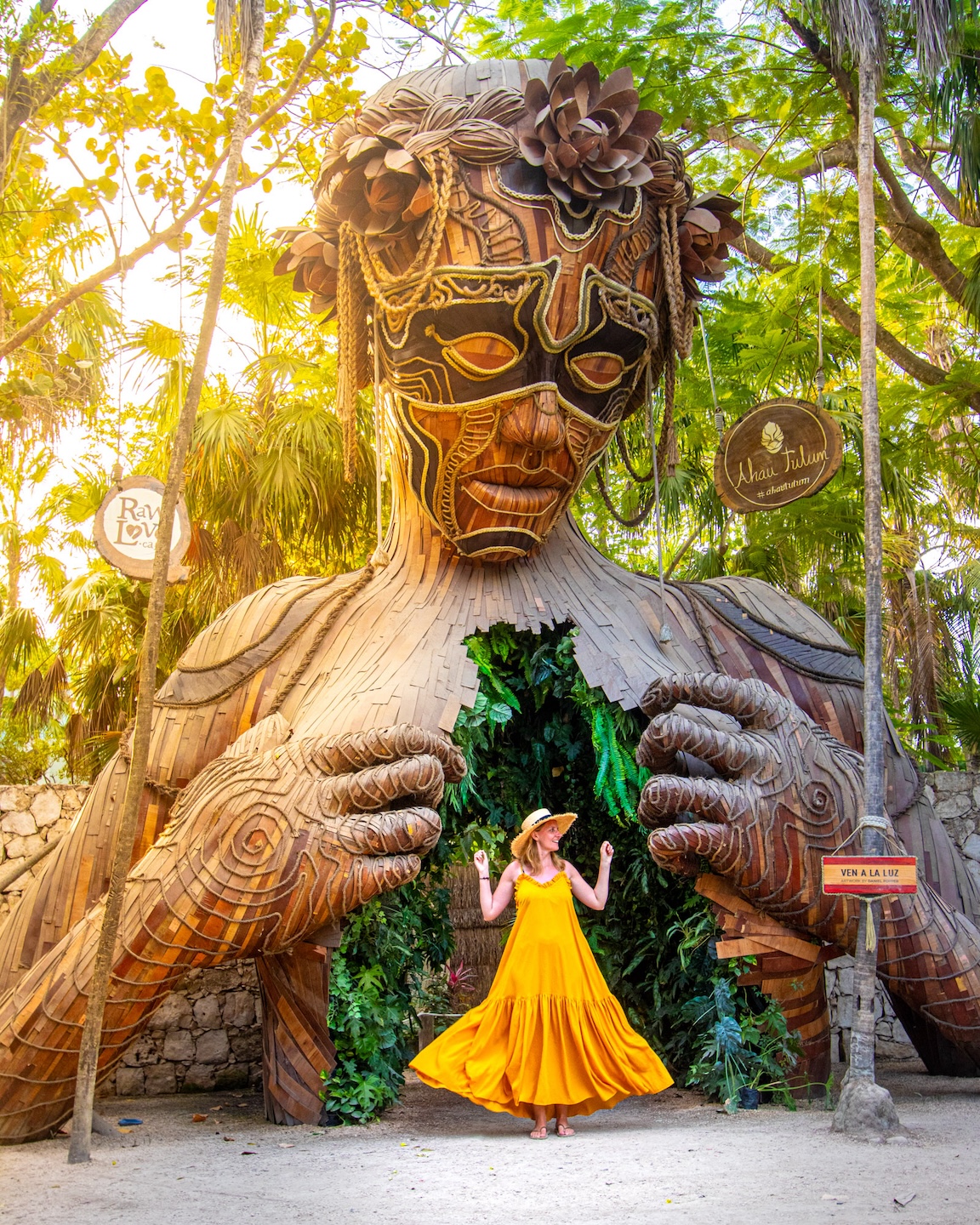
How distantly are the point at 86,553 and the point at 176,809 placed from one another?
8.18 metres

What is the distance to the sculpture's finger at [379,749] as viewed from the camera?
5.52 metres

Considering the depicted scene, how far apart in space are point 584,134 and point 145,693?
3.16 meters

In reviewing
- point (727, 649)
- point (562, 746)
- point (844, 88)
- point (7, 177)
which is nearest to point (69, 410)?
point (7, 177)

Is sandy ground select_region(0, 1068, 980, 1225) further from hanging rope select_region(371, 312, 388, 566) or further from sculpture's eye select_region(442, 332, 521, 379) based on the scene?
sculpture's eye select_region(442, 332, 521, 379)

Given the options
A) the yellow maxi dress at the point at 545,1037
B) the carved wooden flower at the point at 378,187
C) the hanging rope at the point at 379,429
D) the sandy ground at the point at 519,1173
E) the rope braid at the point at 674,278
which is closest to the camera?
the sandy ground at the point at 519,1173

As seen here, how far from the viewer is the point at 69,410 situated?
8055mm

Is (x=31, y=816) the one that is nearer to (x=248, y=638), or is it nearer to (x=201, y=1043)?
(x=201, y=1043)

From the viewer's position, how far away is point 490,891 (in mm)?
5355

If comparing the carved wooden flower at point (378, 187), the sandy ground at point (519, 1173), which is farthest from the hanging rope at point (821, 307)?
the sandy ground at point (519, 1173)

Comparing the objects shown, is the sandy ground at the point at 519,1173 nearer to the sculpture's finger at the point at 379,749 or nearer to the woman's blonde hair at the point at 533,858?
the woman's blonde hair at the point at 533,858

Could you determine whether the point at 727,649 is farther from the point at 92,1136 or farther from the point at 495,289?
the point at 92,1136

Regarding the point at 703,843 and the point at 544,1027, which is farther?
the point at 703,843

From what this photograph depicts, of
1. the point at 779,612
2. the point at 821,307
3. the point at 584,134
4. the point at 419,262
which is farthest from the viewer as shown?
the point at 821,307

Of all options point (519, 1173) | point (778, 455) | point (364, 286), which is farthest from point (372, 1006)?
point (364, 286)
